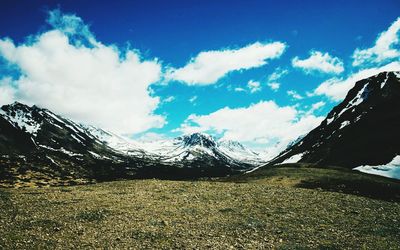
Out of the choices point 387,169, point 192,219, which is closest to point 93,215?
point 192,219

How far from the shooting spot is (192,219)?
2844cm

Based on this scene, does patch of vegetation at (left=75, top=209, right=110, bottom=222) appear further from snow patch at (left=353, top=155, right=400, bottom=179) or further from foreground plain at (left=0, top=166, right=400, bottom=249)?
snow patch at (left=353, top=155, right=400, bottom=179)

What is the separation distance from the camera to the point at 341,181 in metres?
56.1

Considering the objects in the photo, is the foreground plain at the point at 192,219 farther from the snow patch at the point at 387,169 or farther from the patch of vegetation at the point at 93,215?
the snow patch at the point at 387,169

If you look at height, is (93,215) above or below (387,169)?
below

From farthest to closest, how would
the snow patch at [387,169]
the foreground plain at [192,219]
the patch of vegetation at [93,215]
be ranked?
the snow patch at [387,169] < the patch of vegetation at [93,215] < the foreground plain at [192,219]

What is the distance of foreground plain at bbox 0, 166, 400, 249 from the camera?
74.5 ft

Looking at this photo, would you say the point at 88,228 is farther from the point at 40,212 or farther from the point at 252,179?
the point at 252,179

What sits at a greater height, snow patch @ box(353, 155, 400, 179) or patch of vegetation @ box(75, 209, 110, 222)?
snow patch @ box(353, 155, 400, 179)

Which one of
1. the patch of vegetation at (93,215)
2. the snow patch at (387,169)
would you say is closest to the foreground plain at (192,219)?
the patch of vegetation at (93,215)

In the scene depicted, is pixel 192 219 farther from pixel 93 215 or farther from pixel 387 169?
pixel 387 169

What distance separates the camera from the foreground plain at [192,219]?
22.7 m

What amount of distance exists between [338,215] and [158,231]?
696 inches

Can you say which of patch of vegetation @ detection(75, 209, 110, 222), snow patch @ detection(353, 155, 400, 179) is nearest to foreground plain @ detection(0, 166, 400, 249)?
patch of vegetation @ detection(75, 209, 110, 222)
